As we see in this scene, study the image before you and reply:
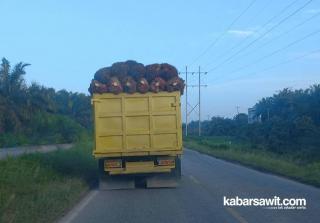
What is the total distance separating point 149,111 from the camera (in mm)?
18375

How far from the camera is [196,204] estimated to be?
14.6 metres

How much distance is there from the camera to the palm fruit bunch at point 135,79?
1834 centimetres

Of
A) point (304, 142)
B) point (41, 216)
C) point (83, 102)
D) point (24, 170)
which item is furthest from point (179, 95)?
point (83, 102)

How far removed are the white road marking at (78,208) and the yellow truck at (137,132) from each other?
1137 mm

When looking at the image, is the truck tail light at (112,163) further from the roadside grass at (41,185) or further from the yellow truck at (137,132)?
the roadside grass at (41,185)

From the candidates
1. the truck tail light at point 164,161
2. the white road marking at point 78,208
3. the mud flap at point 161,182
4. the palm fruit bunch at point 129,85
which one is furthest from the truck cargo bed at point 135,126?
the white road marking at point 78,208

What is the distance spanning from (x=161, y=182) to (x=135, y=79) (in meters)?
3.20

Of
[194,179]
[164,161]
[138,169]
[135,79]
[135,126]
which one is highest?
[135,79]

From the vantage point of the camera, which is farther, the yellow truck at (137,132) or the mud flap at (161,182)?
the mud flap at (161,182)

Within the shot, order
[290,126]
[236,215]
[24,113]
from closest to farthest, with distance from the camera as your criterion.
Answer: [236,215], [24,113], [290,126]

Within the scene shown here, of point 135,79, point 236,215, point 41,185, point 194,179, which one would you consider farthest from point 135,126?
point 236,215

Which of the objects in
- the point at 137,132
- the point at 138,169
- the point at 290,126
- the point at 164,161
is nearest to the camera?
the point at 137,132

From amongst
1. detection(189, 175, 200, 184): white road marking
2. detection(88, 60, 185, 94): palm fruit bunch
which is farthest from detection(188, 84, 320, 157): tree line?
detection(88, 60, 185, 94): palm fruit bunch

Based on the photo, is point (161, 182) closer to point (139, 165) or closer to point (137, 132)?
point (139, 165)
